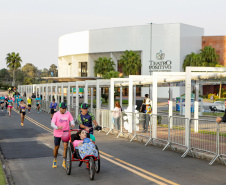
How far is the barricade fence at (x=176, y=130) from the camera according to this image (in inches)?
430

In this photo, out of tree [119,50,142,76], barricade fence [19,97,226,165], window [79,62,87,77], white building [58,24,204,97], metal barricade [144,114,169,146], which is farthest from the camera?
window [79,62,87,77]

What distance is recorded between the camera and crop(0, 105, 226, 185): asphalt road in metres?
8.59

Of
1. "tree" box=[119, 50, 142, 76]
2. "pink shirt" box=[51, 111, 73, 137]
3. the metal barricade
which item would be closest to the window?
"tree" box=[119, 50, 142, 76]

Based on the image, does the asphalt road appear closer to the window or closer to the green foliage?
the green foliage

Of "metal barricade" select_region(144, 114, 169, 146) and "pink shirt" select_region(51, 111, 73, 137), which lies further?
"metal barricade" select_region(144, 114, 169, 146)

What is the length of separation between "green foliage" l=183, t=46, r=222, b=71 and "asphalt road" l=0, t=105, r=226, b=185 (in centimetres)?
7151

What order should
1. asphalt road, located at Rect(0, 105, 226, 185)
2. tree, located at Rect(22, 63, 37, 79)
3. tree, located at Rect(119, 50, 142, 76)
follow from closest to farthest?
1. asphalt road, located at Rect(0, 105, 226, 185)
2. tree, located at Rect(119, 50, 142, 76)
3. tree, located at Rect(22, 63, 37, 79)

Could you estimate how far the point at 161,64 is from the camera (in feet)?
284

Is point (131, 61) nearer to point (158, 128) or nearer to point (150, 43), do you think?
point (150, 43)

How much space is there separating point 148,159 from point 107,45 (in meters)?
82.9

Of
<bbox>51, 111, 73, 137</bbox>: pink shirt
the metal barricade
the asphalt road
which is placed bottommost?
the asphalt road

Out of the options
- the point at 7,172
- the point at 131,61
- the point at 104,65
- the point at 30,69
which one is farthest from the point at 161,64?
the point at 30,69

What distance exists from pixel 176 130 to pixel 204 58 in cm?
7486

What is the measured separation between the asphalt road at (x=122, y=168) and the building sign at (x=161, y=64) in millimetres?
72550
